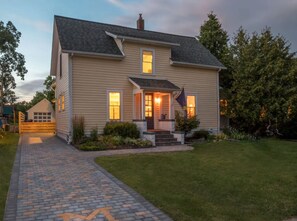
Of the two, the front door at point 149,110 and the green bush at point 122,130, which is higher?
the front door at point 149,110

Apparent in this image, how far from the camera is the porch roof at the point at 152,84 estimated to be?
52.1 ft

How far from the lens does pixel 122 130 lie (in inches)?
604

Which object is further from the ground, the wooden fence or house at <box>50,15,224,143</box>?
house at <box>50,15,224,143</box>

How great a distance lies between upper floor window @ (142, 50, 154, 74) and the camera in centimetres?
1762

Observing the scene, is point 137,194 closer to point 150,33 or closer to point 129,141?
point 129,141

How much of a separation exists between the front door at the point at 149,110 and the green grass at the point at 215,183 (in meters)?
6.60

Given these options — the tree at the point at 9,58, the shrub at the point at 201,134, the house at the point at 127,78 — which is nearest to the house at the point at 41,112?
the tree at the point at 9,58

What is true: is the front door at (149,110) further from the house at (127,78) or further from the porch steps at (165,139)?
the porch steps at (165,139)

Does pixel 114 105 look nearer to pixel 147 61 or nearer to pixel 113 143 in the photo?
pixel 113 143

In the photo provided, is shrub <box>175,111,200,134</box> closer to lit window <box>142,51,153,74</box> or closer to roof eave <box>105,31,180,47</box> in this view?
lit window <box>142,51,153,74</box>

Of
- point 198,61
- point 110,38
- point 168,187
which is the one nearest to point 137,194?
point 168,187

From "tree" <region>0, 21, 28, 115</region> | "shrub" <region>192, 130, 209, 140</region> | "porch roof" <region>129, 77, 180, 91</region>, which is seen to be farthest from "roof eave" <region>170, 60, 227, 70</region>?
"tree" <region>0, 21, 28, 115</region>

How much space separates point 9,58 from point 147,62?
78.1ft

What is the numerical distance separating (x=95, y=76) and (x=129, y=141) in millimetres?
4561
